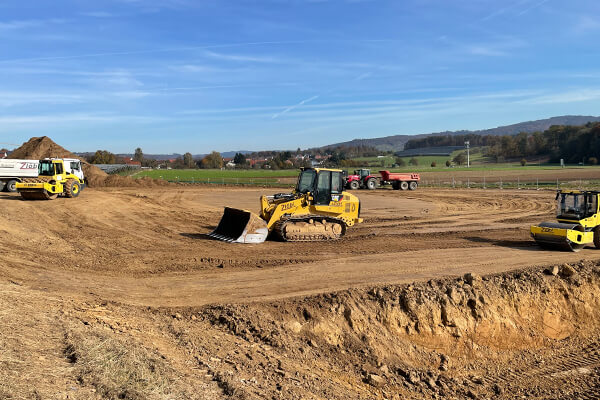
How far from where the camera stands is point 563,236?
48.8ft

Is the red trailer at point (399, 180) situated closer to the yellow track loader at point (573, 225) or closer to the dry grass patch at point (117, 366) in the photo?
the yellow track loader at point (573, 225)

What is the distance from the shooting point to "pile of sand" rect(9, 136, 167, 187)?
150ft

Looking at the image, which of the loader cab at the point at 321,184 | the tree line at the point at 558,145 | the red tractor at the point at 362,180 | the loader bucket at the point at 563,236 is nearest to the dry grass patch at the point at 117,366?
the loader cab at the point at 321,184

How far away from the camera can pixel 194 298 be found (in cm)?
1040

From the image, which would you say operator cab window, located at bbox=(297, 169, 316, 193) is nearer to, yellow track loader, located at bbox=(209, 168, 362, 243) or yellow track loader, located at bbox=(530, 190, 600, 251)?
yellow track loader, located at bbox=(209, 168, 362, 243)

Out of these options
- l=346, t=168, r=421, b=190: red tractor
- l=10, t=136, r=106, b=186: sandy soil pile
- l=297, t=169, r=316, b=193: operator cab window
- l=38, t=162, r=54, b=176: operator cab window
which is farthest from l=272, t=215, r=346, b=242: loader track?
l=10, t=136, r=106, b=186: sandy soil pile

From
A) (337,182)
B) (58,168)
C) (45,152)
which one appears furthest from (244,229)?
(45,152)

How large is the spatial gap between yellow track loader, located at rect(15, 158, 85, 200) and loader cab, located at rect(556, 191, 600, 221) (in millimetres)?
26713

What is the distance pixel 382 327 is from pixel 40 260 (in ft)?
32.3

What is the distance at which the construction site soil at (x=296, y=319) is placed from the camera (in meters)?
6.52

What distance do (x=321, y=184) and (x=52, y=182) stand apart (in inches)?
772

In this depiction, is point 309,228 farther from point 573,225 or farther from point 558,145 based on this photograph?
point 558,145

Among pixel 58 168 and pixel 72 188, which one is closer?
pixel 58 168

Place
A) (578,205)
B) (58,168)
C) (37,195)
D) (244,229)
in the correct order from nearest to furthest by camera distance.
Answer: (578,205)
(244,229)
(37,195)
(58,168)
